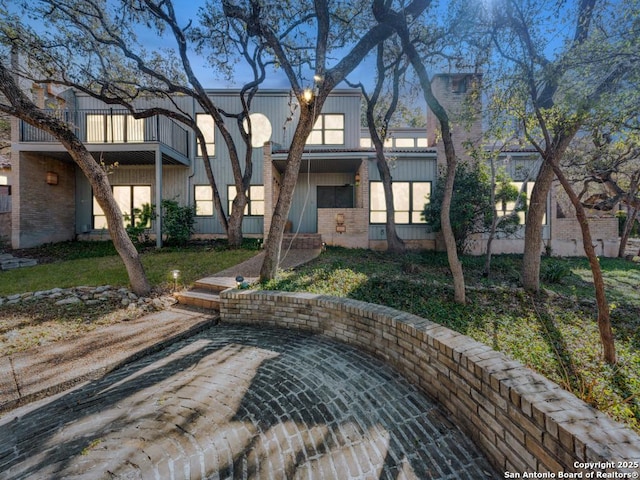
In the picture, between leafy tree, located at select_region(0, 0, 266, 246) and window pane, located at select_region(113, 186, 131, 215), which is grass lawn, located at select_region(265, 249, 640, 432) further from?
window pane, located at select_region(113, 186, 131, 215)

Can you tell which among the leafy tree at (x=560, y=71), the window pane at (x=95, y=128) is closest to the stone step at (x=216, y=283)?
the leafy tree at (x=560, y=71)

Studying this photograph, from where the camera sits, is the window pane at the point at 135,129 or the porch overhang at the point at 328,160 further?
the window pane at the point at 135,129

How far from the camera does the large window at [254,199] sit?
13.7 m

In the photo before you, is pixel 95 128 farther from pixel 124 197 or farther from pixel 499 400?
pixel 499 400

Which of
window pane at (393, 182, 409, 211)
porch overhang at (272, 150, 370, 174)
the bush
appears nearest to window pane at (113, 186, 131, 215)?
the bush

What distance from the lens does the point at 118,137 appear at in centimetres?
1192

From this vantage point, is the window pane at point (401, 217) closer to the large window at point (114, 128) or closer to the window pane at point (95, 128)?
the large window at point (114, 128)

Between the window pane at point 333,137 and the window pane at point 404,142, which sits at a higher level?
the window pane at point 404,142

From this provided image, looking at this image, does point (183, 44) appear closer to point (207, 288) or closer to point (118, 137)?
point (118, 137)

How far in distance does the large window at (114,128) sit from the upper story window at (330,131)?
7.42 meters

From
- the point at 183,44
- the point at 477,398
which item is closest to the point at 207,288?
the point at 477,398

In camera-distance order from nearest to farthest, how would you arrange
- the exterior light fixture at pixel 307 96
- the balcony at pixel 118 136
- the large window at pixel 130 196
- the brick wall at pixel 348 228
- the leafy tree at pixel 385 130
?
the exterior light fixture at pixel 307 96, the leafy tree at pixel 385 130, the brick wall at pixel 348 228, the balcony at pixel 118 136, the large window at pixel 130 196

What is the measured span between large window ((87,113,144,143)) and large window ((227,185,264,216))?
4.08 m

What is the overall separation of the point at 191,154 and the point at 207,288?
376 inches
